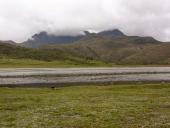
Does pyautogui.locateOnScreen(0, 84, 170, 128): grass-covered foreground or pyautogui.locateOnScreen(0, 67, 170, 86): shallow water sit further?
pyautogui.locateOnScreen(0, 67, 170, 86): shallow water

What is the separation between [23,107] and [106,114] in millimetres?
9454

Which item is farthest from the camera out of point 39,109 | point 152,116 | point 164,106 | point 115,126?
point 164,106

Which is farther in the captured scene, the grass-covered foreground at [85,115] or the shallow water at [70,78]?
the shallow water at [70,78]

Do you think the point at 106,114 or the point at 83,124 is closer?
the point at 83,124

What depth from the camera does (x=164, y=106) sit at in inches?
1495

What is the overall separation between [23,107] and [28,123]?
31.5 ft

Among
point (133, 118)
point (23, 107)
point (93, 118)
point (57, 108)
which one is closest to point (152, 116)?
point (133, 118)

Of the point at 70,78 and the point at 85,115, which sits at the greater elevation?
the point at 70,78

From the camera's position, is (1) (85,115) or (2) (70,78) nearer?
(1) (85,115)

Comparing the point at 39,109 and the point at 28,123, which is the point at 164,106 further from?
the point at 28,123

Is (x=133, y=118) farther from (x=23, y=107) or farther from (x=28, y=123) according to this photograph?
(x=23, y=107)

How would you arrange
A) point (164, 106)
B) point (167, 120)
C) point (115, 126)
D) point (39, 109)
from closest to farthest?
point (115, 126) → point (167, 120) → point (39, 109) → point (164, 106)

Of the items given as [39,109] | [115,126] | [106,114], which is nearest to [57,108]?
[39,109]

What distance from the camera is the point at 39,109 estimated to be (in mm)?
35625
